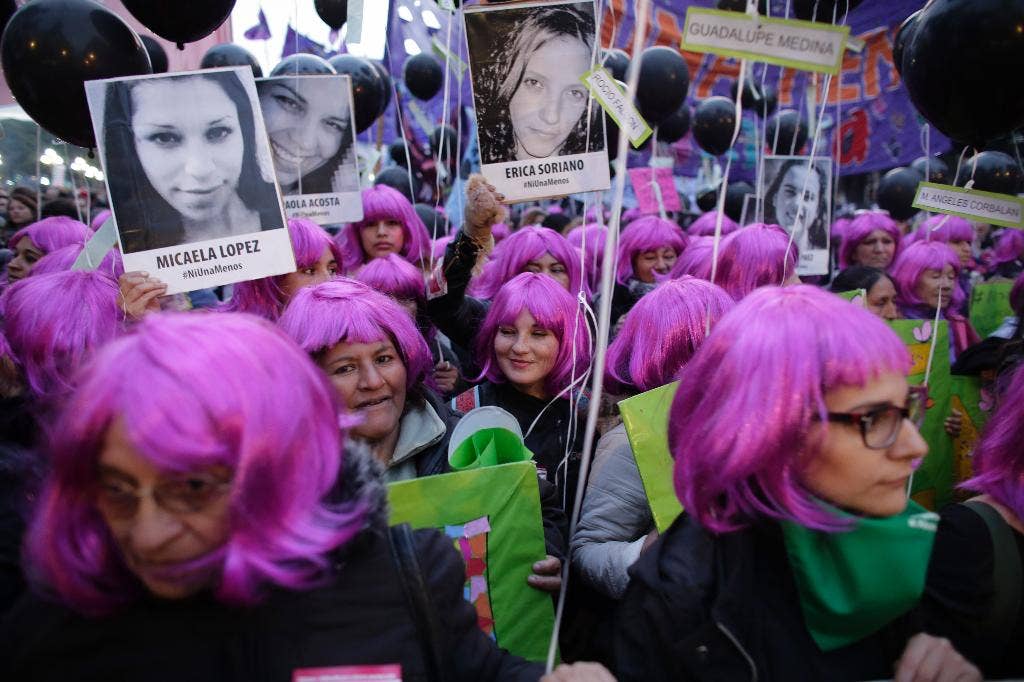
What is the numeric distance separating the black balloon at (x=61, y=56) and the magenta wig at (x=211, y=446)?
179 cm

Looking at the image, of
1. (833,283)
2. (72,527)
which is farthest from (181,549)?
(833,283)

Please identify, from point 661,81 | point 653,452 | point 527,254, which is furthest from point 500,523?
point 661,81

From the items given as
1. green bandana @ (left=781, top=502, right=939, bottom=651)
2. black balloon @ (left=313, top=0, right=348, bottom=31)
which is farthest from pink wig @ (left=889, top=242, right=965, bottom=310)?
black balloon @ (left=313, top=0, right=348, bottom=31)

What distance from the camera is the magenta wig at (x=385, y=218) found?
4008mm

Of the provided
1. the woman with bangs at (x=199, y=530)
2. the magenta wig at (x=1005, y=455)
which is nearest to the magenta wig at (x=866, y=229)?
the magenta wig at (x=1005, y=455)

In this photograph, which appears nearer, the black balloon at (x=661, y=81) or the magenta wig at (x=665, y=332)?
the magenta wig at (x=665, y=332)

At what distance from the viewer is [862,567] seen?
1.13m

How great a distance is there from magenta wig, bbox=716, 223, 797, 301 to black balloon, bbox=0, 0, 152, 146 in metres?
2.49

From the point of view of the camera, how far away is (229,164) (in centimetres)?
228

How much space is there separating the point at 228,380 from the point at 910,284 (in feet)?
15.2

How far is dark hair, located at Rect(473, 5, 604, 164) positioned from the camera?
2.32m

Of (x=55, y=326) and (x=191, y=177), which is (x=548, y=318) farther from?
(x=55, y=326)

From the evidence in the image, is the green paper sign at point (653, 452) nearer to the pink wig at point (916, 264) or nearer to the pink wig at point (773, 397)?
the pink wig at point (773, 397)

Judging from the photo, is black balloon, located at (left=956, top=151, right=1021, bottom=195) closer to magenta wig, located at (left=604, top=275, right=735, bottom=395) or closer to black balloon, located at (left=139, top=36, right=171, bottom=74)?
magenta wig, located at (left=604, top=275, right=735, bottom=395)
